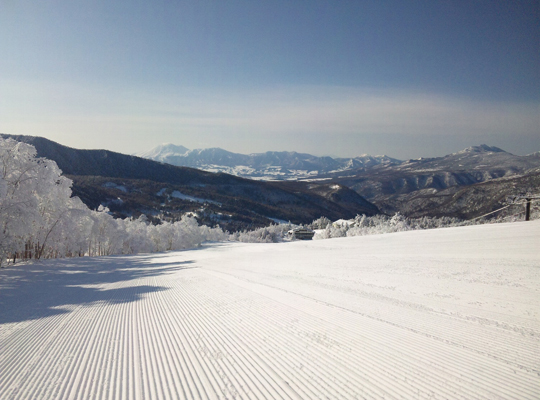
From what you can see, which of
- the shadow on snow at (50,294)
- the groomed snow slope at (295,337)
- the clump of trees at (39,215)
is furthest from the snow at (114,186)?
the groomed snow slope at (295,337)

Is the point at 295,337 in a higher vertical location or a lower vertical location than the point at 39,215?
lower

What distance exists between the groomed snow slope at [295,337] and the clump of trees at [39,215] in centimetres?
1055

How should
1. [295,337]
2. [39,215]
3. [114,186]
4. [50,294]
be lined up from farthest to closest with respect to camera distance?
[114,186], [39,215], [50,294], [295,337]

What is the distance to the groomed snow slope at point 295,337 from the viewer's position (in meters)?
4.82

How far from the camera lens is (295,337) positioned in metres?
6.86

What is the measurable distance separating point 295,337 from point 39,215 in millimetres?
26318

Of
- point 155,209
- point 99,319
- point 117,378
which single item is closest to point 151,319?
point 99,319

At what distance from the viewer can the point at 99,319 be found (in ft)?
29.0

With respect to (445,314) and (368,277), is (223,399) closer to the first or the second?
(445,314)

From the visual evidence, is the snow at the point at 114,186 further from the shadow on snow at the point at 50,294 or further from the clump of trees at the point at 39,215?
the shadow on snow at the point at 50,294

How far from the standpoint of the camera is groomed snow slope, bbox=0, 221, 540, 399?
482 centimetres

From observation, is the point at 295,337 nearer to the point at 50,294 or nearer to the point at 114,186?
the point at 50,294

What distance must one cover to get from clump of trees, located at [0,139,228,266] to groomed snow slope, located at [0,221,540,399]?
34.6ft

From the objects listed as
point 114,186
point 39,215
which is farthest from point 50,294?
point 114,186
